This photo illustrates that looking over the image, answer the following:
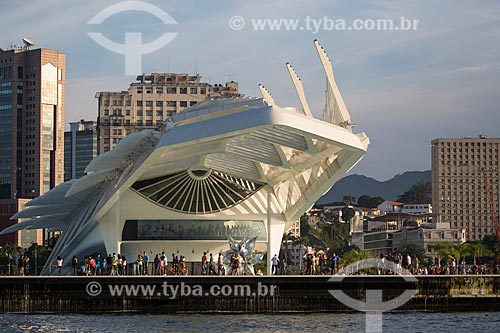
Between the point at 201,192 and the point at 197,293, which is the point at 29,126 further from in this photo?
the point at 197,293

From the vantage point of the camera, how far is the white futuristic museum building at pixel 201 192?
59.5 m

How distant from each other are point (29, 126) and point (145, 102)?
21.8 metres

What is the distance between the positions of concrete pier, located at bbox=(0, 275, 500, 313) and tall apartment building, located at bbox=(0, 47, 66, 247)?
5469 inches

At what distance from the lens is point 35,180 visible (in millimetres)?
185250

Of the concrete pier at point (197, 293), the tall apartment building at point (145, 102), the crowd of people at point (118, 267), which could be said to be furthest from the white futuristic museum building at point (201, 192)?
the tall apartment building at point (145, 102)

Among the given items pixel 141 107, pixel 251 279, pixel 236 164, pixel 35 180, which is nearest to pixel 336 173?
pixel 236 164

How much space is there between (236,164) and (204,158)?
2.37 m

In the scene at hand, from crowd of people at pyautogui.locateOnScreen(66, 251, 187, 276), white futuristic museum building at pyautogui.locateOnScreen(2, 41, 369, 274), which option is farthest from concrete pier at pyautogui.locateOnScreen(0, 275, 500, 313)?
white futuristic museum building at pyautogui.locateOnScreen(2, 41, 369, 274)

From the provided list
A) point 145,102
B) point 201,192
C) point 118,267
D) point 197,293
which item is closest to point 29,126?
point 145,102

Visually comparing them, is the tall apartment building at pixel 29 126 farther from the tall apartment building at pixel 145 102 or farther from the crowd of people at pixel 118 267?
the crowd of people at pixel 118 267

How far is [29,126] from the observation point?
18650 cm

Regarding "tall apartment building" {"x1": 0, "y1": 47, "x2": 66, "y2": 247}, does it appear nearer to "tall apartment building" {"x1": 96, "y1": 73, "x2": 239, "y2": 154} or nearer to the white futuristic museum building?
"tall apartment building" {"x1": 96, "y1": 73, "x2": 239, "y2": 154}

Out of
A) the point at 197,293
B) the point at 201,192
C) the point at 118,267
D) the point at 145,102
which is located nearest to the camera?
the point at 197,293

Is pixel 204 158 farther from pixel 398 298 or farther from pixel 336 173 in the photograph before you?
pixel 398 298
